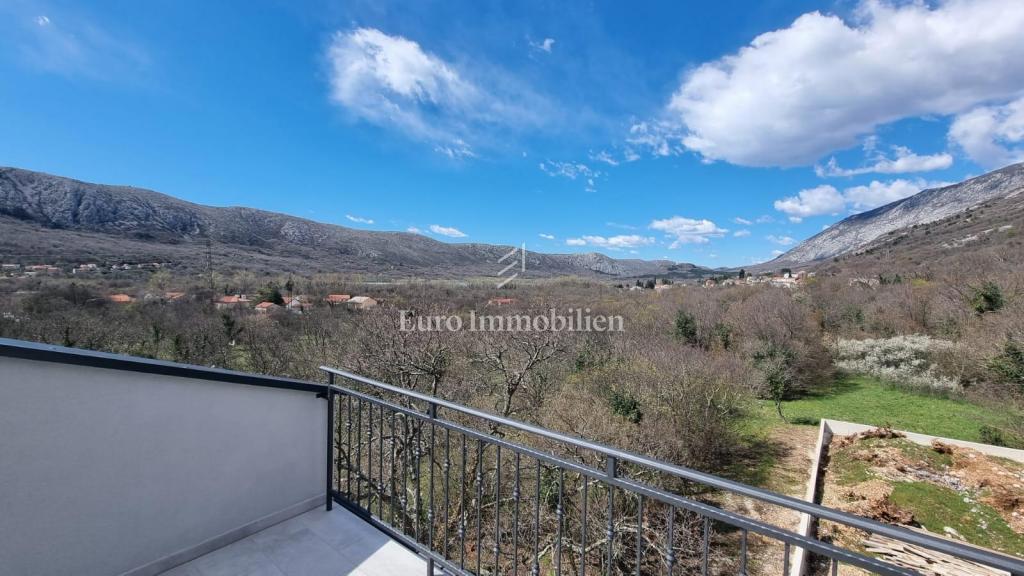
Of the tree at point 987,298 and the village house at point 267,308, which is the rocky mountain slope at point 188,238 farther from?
the tree at point 987,298

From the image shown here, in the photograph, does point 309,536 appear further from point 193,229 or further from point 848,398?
point 193,229

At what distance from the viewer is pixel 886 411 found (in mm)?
15633

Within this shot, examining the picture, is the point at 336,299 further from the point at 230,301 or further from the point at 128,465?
the point at 128,465

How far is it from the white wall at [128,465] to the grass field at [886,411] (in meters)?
16.3

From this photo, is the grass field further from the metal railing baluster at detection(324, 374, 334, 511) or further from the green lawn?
the metal railing baluster at detection(324, 374, 334, 511)

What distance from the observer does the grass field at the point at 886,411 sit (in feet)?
44.0

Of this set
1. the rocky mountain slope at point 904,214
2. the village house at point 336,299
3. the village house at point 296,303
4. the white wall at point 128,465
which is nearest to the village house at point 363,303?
the village house at point 336,299

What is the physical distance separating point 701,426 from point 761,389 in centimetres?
794

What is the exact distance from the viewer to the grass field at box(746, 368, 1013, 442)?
13.4 metres

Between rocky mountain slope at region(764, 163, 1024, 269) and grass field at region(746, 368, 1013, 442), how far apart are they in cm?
5909

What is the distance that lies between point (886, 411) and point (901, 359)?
4.72 metres

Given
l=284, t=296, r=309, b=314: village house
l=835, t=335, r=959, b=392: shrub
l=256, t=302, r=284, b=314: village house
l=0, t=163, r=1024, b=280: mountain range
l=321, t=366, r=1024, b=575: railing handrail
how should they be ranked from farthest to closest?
l=0, t=163, r=1024, b=280: mountain range
l=284, t=296, r=309, b=314: village house
l=256, t=302, r=284, b=314: village house
l=835, t=335, r=959, b=392: shrub
l=321, t=366, r=1024, b=575: railing handrail

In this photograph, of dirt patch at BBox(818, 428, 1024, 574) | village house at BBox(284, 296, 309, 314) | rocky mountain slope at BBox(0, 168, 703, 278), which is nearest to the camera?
dirt patch at BBox(818, 428, 1024, 574)

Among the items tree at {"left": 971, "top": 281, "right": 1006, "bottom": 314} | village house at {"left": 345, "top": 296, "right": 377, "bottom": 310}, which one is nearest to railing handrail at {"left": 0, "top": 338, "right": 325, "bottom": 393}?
village house at {"left": 345, "top": 296, "right": 377, "bottom": 310}
